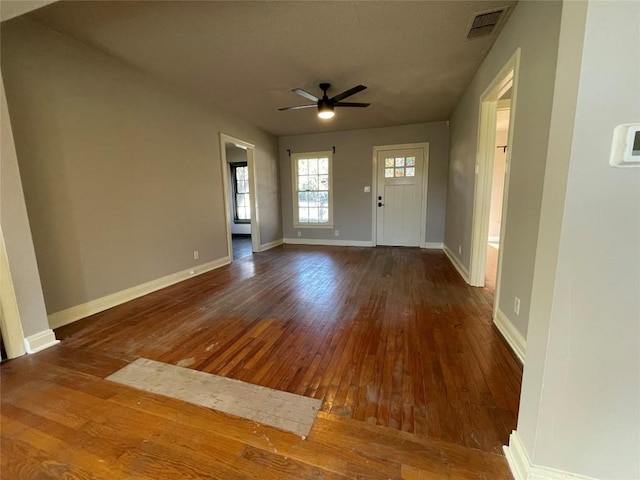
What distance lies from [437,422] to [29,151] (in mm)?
3404

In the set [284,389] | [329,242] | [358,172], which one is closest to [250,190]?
[329,242]

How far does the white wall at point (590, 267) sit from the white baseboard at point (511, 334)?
2.75ft

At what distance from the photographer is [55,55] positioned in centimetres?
226

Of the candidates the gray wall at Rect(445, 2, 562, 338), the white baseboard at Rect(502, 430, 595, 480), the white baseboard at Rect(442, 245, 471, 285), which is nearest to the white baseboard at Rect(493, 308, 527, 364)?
the gray wall at Rect(445, 2, 562, 338)

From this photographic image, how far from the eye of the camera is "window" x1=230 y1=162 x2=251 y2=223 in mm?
7477

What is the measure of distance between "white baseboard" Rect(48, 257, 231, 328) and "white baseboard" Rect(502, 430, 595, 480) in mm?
3308

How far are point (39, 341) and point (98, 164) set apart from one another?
63.9 inches

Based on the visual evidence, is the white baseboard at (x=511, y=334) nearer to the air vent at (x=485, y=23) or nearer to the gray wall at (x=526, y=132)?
the gray wall at (x=526, y=132)

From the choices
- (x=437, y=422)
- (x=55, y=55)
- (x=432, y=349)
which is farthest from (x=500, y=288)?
(x=55, y=55)

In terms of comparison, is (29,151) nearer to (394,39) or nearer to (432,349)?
(394,39)

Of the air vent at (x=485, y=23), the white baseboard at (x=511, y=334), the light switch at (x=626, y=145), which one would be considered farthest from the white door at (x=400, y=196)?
the light switch at (x=626, y=145)

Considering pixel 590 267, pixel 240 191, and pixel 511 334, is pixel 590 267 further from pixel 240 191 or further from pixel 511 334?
pixel 240 191

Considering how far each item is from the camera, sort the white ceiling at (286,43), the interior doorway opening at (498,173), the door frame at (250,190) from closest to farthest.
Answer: the white ceiling at (286,43)
the interior doorway opening at (498,173)
the door frame at (250,190)

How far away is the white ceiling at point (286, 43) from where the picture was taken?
6.63ft
